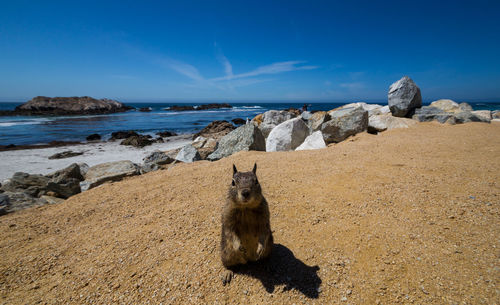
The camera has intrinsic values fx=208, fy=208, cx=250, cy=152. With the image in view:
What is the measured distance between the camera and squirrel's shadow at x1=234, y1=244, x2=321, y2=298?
7.68ft

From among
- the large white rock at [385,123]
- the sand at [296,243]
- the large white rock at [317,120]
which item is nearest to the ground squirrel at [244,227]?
the sand at [296,243]

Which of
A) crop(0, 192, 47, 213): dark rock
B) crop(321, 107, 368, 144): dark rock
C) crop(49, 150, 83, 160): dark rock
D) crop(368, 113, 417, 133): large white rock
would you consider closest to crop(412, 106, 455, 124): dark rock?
crop(368, 113, 417, 133): large white rock

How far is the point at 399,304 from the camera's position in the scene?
6.66 ft

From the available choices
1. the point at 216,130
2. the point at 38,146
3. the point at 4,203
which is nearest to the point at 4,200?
the point at 4,203

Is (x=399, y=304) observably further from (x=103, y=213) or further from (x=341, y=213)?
(x=103, y=213)

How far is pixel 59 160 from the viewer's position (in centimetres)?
1248

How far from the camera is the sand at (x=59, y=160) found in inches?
419

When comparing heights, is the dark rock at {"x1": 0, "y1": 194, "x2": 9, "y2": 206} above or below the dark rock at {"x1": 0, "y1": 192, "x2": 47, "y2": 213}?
above

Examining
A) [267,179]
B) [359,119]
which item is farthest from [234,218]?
[359,119]

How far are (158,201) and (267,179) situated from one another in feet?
8.52

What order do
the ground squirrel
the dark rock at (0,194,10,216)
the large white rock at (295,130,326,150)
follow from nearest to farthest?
the ground squirrel → the dark rock at (0,194,10,216) → the large white rock at (295,130,326,150)

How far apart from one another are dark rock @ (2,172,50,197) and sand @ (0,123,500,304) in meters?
2.13

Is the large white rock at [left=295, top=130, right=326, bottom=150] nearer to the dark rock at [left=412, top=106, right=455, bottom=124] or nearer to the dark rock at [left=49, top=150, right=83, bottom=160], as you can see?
the dark rock at [left=412, top=106, right=455, bottom=124]

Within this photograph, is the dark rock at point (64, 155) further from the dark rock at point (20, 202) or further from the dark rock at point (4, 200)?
the dark rock at point (4, 200)
